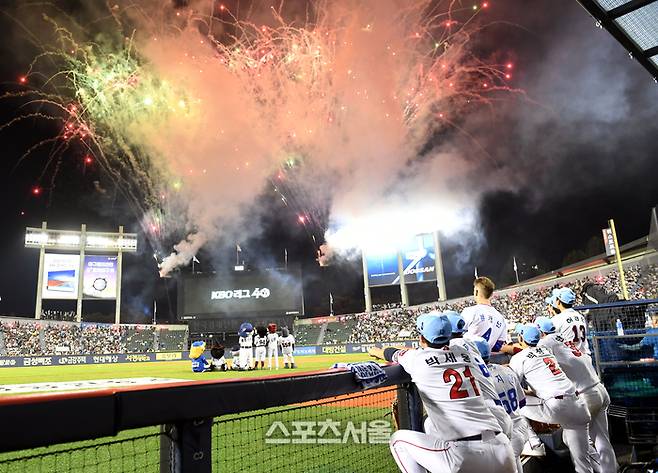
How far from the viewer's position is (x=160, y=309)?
88438mm

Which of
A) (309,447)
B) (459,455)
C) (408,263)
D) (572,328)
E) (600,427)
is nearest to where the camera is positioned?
(459,455)

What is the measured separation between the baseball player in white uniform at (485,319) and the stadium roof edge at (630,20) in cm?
355

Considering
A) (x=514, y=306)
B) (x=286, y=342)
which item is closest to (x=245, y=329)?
Answer: (x=286, y=342)

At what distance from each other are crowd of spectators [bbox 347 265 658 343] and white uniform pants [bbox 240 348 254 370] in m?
14.4

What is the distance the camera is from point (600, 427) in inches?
228

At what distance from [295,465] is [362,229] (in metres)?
46.0

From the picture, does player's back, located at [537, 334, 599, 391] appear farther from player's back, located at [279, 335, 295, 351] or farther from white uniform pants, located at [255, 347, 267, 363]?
white uniform pants, located at [255, 347, 267, 363]

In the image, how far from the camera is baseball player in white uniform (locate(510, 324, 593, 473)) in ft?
17.4

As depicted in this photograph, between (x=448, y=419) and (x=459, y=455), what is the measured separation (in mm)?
238

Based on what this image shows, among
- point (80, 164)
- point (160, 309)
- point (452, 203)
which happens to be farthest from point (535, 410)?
point (160, 309)

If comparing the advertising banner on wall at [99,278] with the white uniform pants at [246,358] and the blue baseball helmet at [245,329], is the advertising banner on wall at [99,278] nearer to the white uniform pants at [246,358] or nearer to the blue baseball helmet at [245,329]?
the white uniform pants at [246,358]

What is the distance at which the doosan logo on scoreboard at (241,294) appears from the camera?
152 feet

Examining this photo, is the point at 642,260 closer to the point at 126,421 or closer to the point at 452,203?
the point at 452,203

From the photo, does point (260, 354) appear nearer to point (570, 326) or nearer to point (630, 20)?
point (570, 326)
